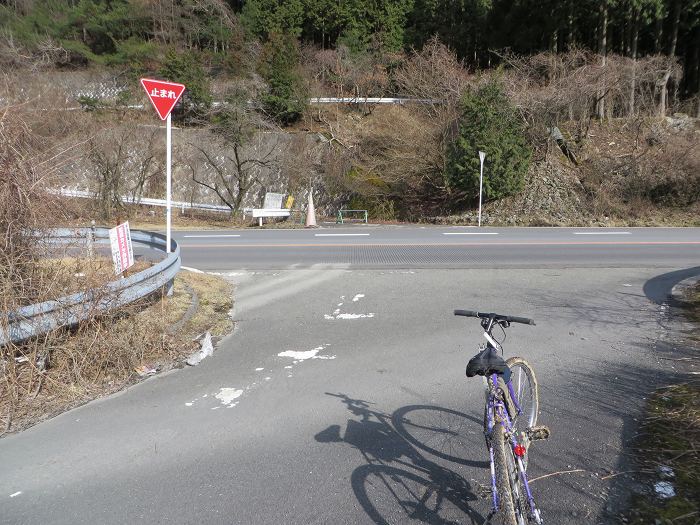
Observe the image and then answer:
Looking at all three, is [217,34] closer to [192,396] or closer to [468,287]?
[468,287]

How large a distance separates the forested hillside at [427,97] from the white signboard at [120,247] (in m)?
14.2

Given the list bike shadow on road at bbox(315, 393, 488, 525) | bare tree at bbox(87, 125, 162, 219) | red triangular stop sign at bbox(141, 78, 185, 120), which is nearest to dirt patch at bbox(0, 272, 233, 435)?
bike shadow on road at bbox(315, 393, 488, 525)

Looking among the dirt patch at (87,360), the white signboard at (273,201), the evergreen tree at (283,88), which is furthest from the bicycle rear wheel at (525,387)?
the evergreen tree at (283,88)

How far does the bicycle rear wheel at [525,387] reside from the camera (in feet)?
13.4

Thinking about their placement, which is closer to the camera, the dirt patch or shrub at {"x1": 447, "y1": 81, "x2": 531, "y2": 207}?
the dirt patch

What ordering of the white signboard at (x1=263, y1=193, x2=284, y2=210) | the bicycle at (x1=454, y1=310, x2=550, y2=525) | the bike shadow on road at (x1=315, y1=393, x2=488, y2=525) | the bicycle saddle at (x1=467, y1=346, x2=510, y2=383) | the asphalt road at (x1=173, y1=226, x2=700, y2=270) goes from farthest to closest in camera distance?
the white signboard at (x1=263, y1=193, x2=284, y2=210) < the asphalt road at (x1=173, y1=226, x2=700, y2=270) < the bike shadow on road at (x1=315, y1=393, x2=488, y2=525) < the bicycle saddle at (x1=467, y1=346, x2=510, y2=383) < the bicycle at (x1=454, y1=310, x2=550, y2=525)

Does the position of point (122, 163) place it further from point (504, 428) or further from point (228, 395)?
point (504, 428)

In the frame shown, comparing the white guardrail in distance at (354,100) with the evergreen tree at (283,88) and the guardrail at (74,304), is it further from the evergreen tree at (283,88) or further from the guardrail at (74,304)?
the guardrail at (74,304)

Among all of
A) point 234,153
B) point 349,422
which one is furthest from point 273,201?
point 349,422

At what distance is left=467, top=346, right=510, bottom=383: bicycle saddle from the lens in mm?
3311

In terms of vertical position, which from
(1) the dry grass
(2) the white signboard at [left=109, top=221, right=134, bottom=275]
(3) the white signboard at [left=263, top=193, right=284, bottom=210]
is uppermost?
(3) the white signboard at [left=263, top=193, right=284, bottom=210]

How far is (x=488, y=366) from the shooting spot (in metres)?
3.31

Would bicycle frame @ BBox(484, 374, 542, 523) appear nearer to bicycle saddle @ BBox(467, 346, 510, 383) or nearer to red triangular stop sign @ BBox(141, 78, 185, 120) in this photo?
bicycle saddle @ BBox(467, 346, 510, 383)

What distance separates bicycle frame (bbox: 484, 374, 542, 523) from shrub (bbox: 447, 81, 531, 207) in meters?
21.4
